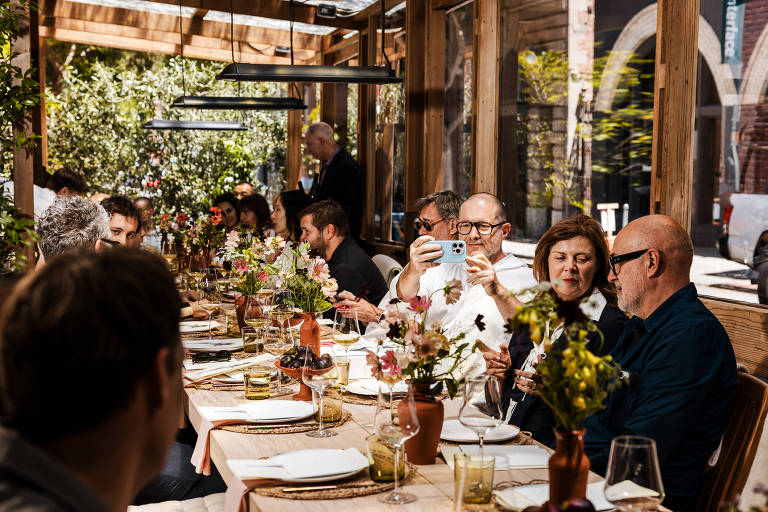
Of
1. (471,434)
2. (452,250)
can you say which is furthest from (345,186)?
(471,434)


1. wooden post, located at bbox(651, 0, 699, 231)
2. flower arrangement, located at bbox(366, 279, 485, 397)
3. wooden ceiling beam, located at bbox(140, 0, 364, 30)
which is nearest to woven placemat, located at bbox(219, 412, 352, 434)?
flower arrangement, located at bbox(366, 279, 485, 397)

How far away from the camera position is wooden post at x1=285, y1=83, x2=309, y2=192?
10.0 meters

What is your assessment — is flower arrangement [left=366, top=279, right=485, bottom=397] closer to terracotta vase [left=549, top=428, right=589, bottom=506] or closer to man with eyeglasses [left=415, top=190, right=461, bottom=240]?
terracotta vase [left=549, top=428, right=589, bottom=506]

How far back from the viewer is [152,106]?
11250mm

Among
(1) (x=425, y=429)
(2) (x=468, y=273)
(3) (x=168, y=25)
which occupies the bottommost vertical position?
(1) (x=425, y=429)

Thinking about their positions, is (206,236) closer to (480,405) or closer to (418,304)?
(418,304)

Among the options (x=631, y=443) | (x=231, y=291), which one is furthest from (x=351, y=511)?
(x=231, y=291)

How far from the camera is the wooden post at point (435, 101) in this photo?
6098 millimetres

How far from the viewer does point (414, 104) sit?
6246 mm

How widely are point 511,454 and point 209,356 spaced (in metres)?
1.54

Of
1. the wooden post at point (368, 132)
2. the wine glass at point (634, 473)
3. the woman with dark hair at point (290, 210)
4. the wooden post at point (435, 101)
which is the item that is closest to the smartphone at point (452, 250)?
the wine glass at point (634, 473)

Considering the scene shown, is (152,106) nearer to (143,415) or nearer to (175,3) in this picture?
(175,3)

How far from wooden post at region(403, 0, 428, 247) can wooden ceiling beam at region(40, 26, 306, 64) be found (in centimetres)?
331

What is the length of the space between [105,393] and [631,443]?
0.95m
